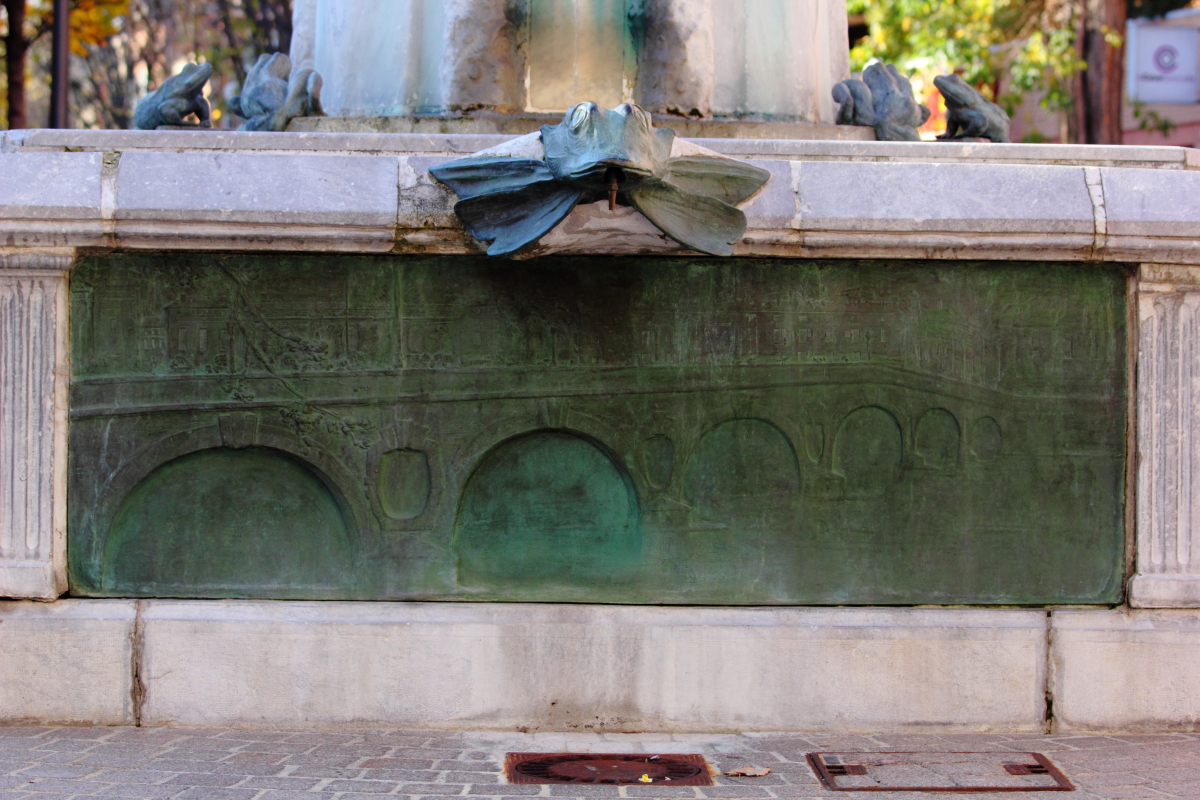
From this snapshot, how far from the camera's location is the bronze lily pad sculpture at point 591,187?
164 inches

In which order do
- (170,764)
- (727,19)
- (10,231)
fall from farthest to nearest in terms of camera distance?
(727,19)
(10,231)
(170,764)

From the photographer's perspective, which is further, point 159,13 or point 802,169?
point 159,13

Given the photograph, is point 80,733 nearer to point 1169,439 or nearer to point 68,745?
point 68,745

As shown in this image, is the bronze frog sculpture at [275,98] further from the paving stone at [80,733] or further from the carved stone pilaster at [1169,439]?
the carved stone pilaster at [1169,439]

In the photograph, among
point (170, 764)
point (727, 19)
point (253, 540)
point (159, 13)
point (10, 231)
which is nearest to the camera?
point (170, 764)

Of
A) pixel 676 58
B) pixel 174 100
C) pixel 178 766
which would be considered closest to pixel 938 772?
pixel 178 766

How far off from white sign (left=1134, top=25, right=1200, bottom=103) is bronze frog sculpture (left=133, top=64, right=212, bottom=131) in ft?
39.7

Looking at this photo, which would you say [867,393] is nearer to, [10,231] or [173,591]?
[173,591]

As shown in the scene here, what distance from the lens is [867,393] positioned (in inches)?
187

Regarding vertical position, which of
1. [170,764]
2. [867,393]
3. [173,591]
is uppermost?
[867,393]

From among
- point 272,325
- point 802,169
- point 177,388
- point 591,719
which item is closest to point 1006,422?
point 802,169

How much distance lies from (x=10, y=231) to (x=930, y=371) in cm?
351

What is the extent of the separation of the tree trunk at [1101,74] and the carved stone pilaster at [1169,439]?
9139 mm

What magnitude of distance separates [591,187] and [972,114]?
217cm
